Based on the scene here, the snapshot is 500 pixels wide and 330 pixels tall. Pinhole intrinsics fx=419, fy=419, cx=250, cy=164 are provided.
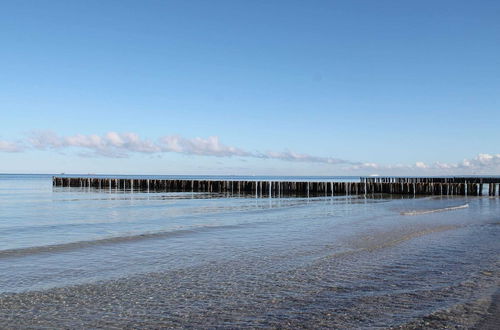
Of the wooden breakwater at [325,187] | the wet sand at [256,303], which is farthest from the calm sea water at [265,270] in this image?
the wooden breakwater at [325,187]

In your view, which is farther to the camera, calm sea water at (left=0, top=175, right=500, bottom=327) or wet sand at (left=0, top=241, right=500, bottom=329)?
calm sea water at (left=0, top=175, right=500, bottom=327)

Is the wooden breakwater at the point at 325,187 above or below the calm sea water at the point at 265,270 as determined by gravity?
above

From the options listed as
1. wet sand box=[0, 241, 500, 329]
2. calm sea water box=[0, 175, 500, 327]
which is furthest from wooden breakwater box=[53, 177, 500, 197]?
wet sand box=[0, 241, 500, 329]

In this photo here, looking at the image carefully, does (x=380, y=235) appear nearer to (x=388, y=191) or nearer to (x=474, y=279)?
(x=474, y=279)

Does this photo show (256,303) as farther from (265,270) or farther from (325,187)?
(325,187)

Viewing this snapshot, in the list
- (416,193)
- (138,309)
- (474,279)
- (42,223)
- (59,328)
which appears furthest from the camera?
(416,193)

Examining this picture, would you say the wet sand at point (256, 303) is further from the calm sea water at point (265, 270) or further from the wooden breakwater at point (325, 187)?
the wooden breakwater at point (325, 187)

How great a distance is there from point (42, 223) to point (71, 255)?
940cm

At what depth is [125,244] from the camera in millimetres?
13031

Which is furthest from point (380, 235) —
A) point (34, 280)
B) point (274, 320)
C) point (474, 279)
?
point (34, 280)

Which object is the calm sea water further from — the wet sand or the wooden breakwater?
the wooden breakwater

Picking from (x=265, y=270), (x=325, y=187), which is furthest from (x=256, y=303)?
(x=325, y=187)

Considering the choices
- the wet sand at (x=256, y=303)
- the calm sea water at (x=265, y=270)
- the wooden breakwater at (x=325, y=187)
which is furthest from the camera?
the wooden breakwater at (x=325, y=187)

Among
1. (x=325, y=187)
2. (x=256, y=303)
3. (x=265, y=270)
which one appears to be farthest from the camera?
(x=325, y=187)
